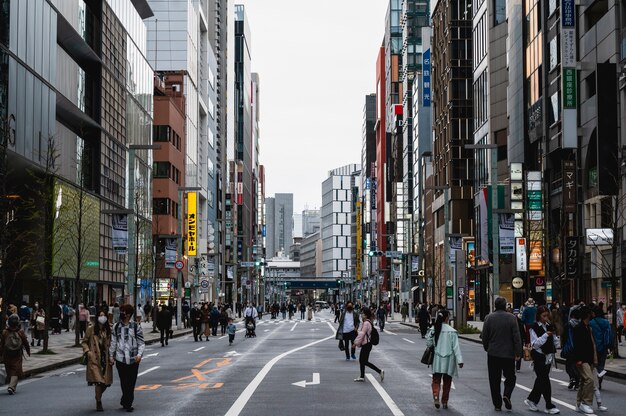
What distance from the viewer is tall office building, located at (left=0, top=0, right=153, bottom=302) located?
49.6m

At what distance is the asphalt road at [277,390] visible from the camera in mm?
18172

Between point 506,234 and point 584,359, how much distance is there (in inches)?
1373

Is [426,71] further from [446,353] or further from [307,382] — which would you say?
[446,353]

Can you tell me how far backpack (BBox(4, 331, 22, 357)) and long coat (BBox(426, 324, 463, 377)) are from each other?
9769 mm

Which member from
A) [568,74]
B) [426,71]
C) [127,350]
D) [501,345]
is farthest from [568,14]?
[426,71]

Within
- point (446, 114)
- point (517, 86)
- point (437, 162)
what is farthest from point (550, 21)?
point (437, 162)

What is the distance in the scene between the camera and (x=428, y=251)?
118188 millimetres

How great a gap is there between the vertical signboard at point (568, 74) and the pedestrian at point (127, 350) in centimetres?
4294

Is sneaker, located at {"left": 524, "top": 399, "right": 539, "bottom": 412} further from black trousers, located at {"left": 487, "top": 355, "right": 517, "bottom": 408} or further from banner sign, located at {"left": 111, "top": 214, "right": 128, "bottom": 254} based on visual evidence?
banner sign, located at {"left": 111, "top": 214, "right": 128, "bottom": 254}

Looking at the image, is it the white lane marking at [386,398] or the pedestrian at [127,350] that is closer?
the white lane marking at [386,398]

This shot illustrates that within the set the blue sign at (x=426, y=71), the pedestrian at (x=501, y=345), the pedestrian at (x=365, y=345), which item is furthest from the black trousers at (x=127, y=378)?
the blue sign at (x=426, y=71)

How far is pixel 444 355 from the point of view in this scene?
716 inches

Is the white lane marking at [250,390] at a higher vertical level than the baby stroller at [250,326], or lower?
lower

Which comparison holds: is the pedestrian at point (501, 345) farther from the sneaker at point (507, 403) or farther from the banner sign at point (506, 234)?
the banner sign at point (506, 234)
